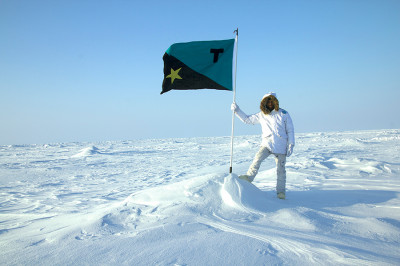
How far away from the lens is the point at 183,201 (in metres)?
2.70

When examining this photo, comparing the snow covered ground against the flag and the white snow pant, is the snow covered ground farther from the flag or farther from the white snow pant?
the flag

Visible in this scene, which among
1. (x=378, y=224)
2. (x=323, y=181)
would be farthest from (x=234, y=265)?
(x=323, y=181)

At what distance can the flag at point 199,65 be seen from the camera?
11.8 ft

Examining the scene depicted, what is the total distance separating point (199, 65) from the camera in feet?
12.1

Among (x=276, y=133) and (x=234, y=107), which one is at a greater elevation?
(x=234, y=107)

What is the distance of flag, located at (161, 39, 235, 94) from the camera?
11.8ft

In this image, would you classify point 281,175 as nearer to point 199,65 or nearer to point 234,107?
point 234,107

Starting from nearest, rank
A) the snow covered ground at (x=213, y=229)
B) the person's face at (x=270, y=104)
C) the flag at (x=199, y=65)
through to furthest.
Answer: the snow covered ground at (x=213, y=229), the person's face at (x=270, y=104), the flag at (x=199, y=65)

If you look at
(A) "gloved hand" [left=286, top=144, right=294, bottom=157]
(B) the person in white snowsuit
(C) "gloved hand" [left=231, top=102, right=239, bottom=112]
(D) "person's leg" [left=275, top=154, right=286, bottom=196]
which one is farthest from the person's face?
(D) "person's leg" [left=275, top=154, right=286, bottom=196]

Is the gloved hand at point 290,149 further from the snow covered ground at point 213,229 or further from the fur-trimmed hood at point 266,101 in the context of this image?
the snow covered ground at point 213,229

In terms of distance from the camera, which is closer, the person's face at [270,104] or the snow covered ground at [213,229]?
the snow covered ground at [213,229]

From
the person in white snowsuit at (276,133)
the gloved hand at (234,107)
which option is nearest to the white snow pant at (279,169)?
the person in white snowsuit at (276,133)

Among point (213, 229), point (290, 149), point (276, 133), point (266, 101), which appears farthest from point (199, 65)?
point (213, 229)

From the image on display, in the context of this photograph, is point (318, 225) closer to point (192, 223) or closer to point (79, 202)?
point (192, 223)
